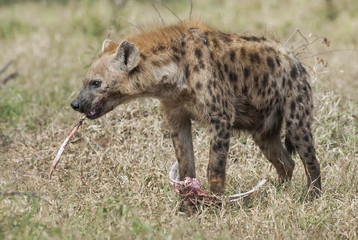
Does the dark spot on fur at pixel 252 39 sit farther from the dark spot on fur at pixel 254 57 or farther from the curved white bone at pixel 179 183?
the curved white bone at pixel 179 183

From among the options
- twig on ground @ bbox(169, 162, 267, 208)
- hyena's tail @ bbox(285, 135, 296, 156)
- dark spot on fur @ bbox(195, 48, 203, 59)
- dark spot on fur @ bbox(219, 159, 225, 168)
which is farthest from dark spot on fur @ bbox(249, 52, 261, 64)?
twig on ground @ bbox(169, 162, 267, 208)

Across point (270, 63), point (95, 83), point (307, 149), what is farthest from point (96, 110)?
point (307, 149)

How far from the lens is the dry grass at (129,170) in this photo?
12.2 ft

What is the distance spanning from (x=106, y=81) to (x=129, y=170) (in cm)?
101

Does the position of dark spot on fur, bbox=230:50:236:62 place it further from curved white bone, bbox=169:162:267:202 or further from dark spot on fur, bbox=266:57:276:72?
curved white bone, bbox=169:162:267:202

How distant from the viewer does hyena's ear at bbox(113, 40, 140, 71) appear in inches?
159

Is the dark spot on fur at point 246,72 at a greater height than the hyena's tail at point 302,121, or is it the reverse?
the dark spot on fur at point 246,72

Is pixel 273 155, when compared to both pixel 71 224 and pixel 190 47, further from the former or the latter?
pixel 71 224

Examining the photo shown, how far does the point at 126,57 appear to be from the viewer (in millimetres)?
4105

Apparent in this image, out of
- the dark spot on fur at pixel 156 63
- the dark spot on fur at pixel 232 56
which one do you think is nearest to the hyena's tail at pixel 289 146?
the dark spot on fur at pixel 232 56

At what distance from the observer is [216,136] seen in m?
4.17

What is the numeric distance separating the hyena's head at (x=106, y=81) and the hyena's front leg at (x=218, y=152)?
25.9 inches

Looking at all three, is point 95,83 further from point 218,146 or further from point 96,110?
point 218,146

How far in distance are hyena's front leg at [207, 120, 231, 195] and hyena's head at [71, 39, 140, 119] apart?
0.66 meters
